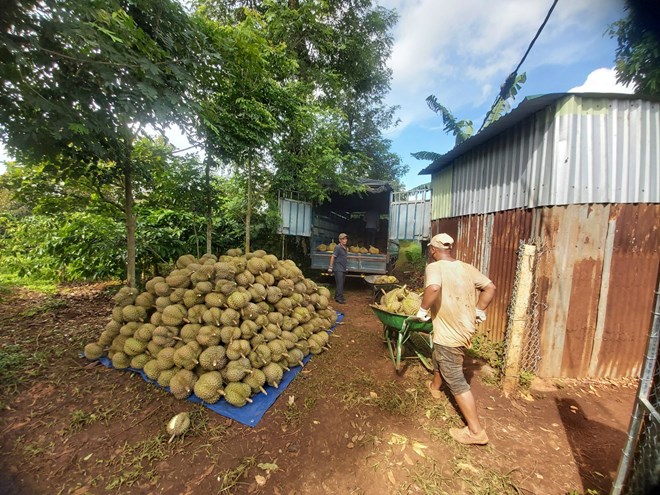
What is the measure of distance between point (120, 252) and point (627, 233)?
9250mm

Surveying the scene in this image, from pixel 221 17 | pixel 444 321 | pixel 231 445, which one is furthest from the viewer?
pixel 221 17

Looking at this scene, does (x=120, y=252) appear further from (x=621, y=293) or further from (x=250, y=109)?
(x=621, y=293)

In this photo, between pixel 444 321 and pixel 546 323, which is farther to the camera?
pixel 546 323

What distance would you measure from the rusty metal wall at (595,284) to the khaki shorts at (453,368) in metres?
1.96

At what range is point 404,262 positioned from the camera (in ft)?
48.5

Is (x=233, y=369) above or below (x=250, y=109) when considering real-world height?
below

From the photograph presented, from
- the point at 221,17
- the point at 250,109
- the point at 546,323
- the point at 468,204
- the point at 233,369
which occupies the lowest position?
the point at 233,369

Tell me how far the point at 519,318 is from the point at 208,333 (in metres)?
4.10

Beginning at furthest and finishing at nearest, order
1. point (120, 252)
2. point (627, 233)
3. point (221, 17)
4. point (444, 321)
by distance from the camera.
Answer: point (221, 17)
point (120, 252)
point (627, 233)
point (444, 321)

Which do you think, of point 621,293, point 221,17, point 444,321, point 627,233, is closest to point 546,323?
point 621,293

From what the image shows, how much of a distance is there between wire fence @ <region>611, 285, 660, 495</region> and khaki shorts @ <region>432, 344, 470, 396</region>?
123cm

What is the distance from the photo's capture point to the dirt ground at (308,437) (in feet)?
7.36

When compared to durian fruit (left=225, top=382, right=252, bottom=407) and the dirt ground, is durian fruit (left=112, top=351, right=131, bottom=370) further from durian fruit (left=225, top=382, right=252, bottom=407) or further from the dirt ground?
durian fruit (left=225, top=382, right=252, bottom=407)

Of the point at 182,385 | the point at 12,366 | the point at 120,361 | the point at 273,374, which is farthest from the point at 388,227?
the point at 12,366
